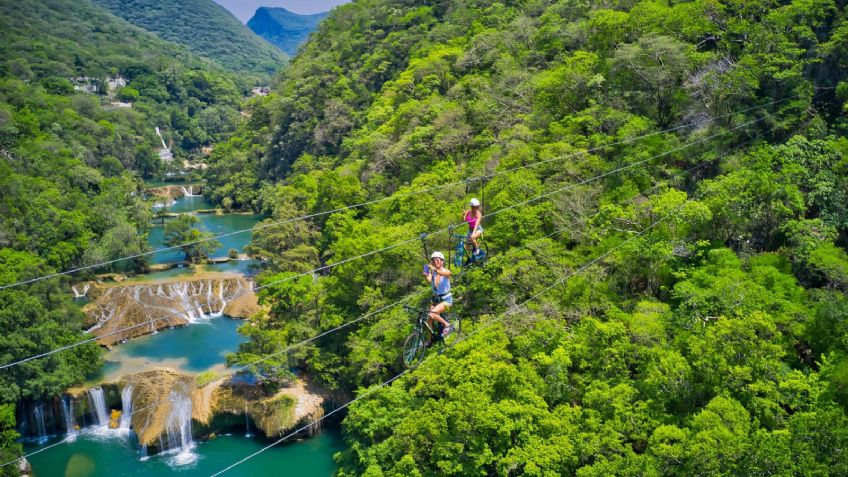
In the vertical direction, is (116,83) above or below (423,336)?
above

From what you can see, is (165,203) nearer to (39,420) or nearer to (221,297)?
(221,297)

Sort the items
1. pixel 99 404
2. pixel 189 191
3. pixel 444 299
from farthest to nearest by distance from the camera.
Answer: pixel 189 191, pixel 99 404, pixel 444 299

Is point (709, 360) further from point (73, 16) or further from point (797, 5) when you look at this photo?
point (73, 16)

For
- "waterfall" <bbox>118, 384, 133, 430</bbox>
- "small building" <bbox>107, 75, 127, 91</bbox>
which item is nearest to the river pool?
"waterfall" <bbox>118, 384, 133, 430</bbox>

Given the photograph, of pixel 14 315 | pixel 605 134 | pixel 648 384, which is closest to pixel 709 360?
pixel 648 384

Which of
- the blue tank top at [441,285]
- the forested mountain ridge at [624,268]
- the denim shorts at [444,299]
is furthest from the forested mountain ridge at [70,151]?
the blue tank top at [441,285]

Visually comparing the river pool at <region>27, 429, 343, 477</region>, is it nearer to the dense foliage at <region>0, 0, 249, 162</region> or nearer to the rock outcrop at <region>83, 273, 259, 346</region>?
the rock outcrop at <region>83, 273, 259, 346</region>

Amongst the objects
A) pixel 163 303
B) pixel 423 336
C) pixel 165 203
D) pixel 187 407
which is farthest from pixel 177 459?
pixel 165 203

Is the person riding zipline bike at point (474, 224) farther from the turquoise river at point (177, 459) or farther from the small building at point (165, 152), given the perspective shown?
the small building at point (165, 152)
